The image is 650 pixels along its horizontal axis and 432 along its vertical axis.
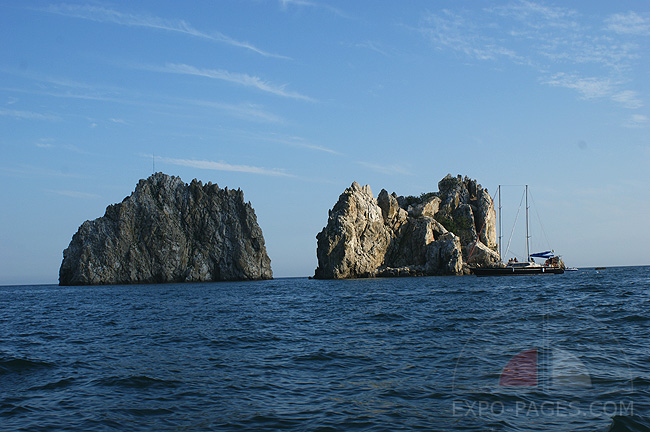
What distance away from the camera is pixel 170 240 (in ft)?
448

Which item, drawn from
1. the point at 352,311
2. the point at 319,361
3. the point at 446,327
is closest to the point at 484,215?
the point at 352,311

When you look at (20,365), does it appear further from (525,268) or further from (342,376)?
(525,268)

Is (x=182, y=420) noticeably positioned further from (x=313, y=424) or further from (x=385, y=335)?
(x=385, y=335)

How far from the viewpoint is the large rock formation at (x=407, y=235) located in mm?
119625

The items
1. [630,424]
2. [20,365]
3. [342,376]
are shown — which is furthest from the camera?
[20,365]

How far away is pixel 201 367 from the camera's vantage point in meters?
15.9

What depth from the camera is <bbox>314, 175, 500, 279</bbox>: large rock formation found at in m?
120

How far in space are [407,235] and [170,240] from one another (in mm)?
68408

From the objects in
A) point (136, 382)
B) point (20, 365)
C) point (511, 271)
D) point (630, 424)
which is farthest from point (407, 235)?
point (630, 424)

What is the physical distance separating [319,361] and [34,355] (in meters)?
11.8

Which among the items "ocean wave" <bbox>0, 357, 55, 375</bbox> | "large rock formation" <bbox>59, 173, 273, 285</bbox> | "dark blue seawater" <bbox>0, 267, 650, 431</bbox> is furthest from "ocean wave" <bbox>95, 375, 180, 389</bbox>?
"large rock formation" <bbox>59, 173, 273, 285</bbox>

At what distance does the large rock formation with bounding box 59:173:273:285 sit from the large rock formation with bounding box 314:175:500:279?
2822 cm

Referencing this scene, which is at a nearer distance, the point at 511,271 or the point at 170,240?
the point at 511,271

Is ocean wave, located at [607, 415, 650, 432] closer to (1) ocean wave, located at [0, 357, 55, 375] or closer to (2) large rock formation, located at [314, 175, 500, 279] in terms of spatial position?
(1) ocean wave, located at [0, 357, 55, 375]
